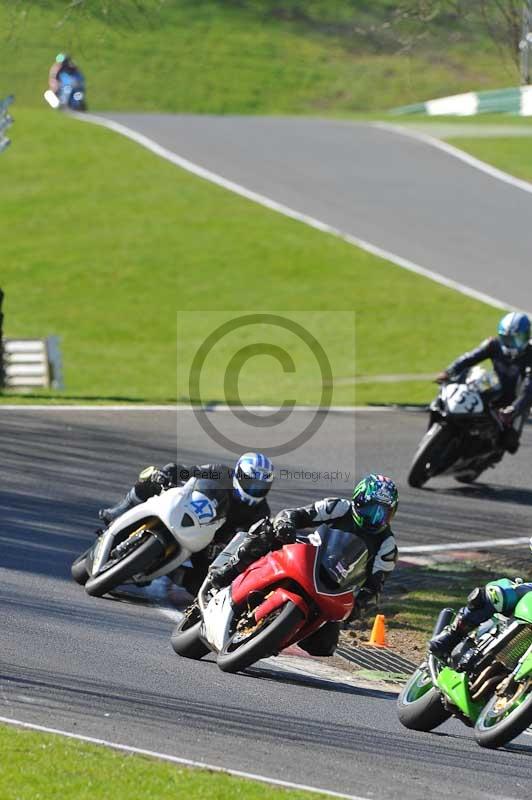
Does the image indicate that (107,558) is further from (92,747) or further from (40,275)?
(40,275)

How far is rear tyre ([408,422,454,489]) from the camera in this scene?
1545 centimetres

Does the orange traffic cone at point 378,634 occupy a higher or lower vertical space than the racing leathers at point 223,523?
A: lower

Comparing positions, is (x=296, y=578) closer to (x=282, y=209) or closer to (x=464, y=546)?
(x=464, y=546)

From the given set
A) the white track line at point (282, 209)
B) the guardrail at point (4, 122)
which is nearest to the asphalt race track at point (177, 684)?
the guardrail at point (4, 122)

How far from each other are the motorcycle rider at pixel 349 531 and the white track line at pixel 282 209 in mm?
18293

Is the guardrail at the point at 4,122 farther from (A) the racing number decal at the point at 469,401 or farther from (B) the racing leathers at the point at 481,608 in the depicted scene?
(B) the racing leathers at the point at 481,608

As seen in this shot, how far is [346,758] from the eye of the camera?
294 inches

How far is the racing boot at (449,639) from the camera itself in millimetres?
8250

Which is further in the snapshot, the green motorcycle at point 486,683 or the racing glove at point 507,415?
the racing glove at point 507,415

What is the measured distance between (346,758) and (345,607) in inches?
70.0

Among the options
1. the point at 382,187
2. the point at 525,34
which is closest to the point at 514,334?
the point at 525,34

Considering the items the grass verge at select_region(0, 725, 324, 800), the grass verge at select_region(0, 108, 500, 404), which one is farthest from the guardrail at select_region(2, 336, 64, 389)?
the grass verge at select_region(0, 725, 324, 800)

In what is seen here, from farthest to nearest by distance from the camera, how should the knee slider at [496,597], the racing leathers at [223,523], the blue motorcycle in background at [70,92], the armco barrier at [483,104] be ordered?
the blue motorcycle in background at [70,92] → the armco barrier at [483,104] → the racing leathers at [223,523] → the knee slider at [496,597]

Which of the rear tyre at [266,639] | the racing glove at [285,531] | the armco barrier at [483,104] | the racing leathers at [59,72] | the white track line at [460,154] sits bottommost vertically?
the rear tyre at [266,639]
